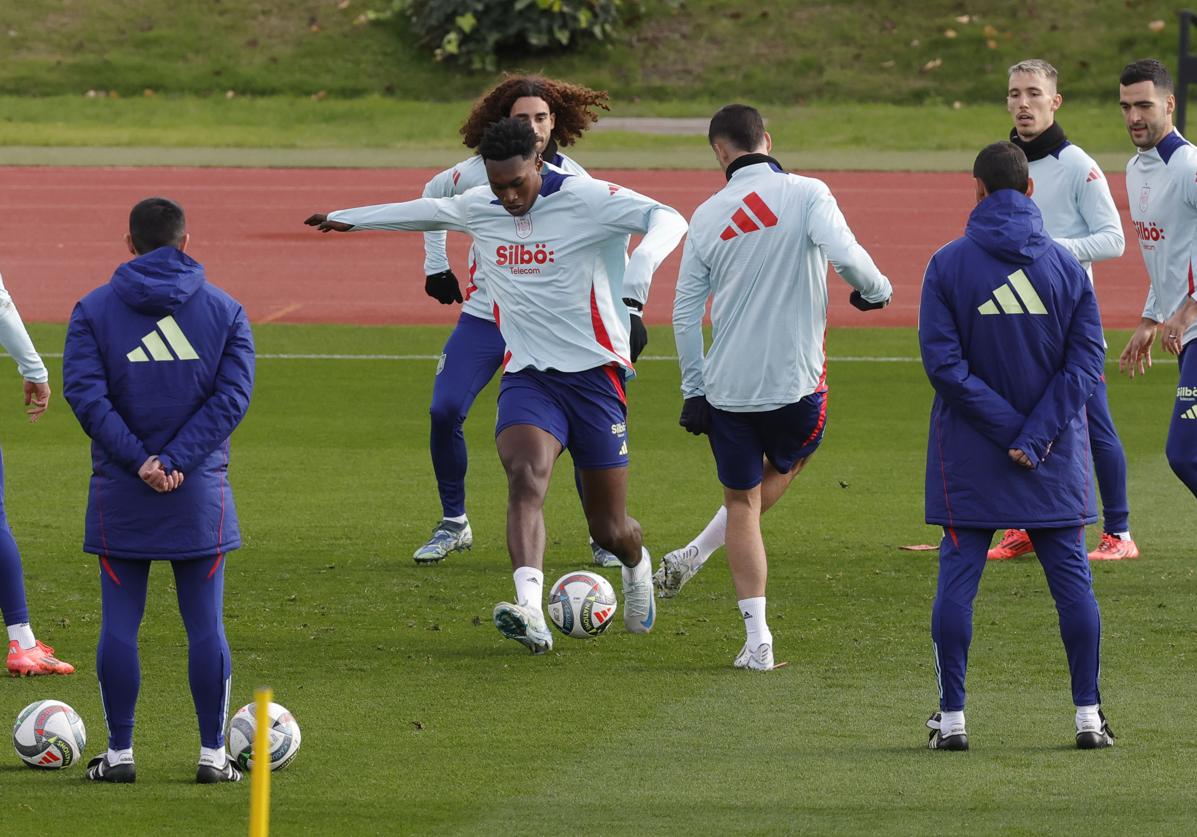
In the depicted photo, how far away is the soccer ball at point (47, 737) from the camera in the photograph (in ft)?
20.0

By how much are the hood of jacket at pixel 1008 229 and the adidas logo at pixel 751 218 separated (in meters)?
1.19

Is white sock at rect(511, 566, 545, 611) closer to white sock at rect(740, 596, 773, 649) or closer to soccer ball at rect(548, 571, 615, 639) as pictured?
soccer ball at rect(548, 571, 615, 639)

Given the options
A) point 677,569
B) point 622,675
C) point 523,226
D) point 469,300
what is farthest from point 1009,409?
point 469,300

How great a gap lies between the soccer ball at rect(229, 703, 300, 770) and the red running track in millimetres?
13003

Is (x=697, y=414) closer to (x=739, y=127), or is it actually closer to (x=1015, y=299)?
(x=739, y=127)

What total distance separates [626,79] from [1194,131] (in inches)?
445

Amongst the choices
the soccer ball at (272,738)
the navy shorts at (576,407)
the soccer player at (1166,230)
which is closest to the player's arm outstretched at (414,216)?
the navy shorts at (576,407)

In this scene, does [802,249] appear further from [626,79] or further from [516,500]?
[626,79]

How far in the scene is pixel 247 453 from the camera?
1262 centimetres

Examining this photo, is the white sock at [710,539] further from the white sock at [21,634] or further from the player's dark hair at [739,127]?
the white sock at [21,634]

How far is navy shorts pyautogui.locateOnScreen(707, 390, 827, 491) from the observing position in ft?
24.7

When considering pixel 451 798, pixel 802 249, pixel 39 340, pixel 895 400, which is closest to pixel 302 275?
pixel 39 340

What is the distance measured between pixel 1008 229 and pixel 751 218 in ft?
4.50

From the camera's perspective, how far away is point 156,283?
19.4ft
